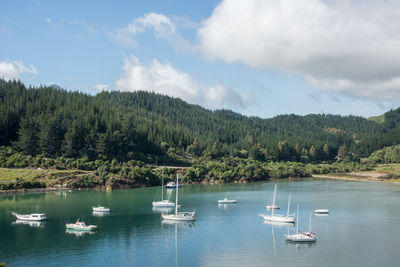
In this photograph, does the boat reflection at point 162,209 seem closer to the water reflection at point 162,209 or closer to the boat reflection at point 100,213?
the water reflection at point 162,209

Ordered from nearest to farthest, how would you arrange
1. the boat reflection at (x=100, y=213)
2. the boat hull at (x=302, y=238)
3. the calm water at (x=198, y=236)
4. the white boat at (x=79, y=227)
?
Answer: the calm water at (x=198, y=236) < the boat hull at (x=302, y=238) < the white boat at (x=79, y=227) < the boat reflection at (x=100, y=213)

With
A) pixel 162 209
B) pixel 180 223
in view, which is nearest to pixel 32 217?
pixel 180 223

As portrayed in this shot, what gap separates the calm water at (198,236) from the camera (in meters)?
51.3

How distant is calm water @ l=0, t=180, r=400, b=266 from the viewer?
51.3m

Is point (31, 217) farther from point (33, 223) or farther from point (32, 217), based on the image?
point (33, 223)

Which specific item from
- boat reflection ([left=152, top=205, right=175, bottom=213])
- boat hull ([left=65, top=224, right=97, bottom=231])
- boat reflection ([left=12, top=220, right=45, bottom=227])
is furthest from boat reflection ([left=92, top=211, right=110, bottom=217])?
boat hull ([left=65, top=224, right=97, bottom=231])

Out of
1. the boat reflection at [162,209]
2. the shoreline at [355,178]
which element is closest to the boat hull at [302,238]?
the boat reflection at [162,209]

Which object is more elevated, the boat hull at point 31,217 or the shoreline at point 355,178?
the shoreline at point 355,178

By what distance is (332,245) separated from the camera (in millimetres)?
58125

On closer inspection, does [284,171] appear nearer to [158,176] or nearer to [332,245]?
[158,176]

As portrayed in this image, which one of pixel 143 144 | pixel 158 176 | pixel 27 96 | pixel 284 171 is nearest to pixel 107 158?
pixel 158 176

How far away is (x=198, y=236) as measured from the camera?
6381 cm

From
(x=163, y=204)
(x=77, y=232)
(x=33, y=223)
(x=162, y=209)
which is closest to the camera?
(x=77, y=232)

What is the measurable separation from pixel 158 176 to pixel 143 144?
36.8 meters
